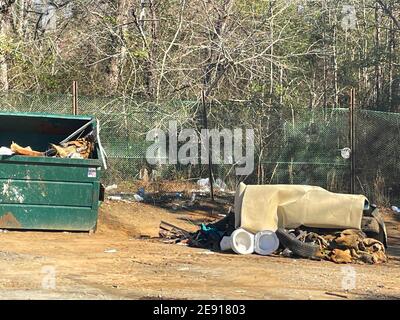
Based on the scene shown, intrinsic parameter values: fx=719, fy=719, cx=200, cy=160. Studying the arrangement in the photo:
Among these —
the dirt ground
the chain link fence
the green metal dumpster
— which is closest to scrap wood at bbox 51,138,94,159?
the green metal dumpster

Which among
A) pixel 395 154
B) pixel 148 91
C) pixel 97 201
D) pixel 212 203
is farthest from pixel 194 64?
pixel 97 201

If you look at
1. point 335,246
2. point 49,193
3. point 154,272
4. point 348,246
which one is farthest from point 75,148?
point 348,246

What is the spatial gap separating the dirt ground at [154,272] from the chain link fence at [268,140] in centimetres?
386

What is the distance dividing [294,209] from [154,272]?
7.70 feet

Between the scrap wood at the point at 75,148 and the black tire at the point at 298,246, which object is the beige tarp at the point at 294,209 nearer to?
the black tire at the point at 298,246

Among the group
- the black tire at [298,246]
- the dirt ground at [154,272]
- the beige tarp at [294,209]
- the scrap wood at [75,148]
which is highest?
the scrap wood at [75,148]

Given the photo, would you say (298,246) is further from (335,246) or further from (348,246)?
(348,246)

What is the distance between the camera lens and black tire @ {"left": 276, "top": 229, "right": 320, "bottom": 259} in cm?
909

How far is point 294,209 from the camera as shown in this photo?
944cm

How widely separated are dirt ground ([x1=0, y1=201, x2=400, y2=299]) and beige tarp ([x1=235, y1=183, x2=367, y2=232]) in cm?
53

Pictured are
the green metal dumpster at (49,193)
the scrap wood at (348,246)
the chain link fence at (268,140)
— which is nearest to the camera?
the scrap wood at (348,246)

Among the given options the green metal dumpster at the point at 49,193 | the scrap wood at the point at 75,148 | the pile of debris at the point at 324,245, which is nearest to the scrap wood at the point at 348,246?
the pile of debris at the point at 324,245

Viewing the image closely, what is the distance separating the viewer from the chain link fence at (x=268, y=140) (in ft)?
49.0

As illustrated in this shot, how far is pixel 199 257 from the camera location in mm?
9172
